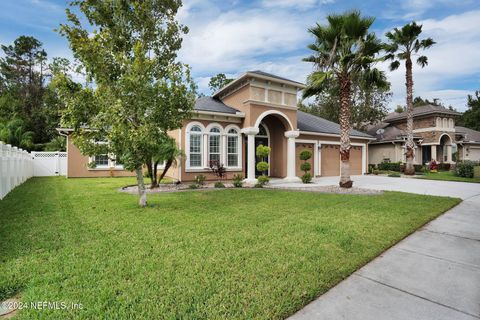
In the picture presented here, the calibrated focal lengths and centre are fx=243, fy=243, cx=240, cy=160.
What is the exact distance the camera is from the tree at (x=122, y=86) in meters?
6.32

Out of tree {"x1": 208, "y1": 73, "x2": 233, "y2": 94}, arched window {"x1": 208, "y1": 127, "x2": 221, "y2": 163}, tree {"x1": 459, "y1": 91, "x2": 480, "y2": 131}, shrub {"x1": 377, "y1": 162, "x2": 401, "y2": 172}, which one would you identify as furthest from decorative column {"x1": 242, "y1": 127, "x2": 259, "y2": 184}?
tree {"x1": 459, "y1": 91, "x2": 480, "y2": 131}

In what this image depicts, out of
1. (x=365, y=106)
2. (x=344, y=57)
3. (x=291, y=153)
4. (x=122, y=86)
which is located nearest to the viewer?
(x=122, y=86)

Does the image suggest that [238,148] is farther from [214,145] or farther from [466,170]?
[466,170]

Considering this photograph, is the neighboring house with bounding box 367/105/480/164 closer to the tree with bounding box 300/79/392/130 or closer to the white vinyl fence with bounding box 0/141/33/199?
the tree with bounding box 300/79/392/130

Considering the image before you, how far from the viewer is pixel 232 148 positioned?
47.2 ft

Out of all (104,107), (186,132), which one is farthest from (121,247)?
(186,132)

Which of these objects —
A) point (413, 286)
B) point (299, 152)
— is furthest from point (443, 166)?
point (413, 286)

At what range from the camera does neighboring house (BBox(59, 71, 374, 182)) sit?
13234 millimetres

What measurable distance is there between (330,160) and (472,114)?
4788cm

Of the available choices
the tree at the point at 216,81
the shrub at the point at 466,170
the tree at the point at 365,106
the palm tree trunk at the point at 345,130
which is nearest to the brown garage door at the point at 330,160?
the palm tree trunk at the point at 345,130

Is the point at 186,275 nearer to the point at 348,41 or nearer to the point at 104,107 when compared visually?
the point at 104,107

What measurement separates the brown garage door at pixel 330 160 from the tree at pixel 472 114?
142 feet

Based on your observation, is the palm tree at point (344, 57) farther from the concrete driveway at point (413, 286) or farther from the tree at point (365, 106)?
the tree at point (365, 106)

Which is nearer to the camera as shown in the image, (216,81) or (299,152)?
(299,152)
